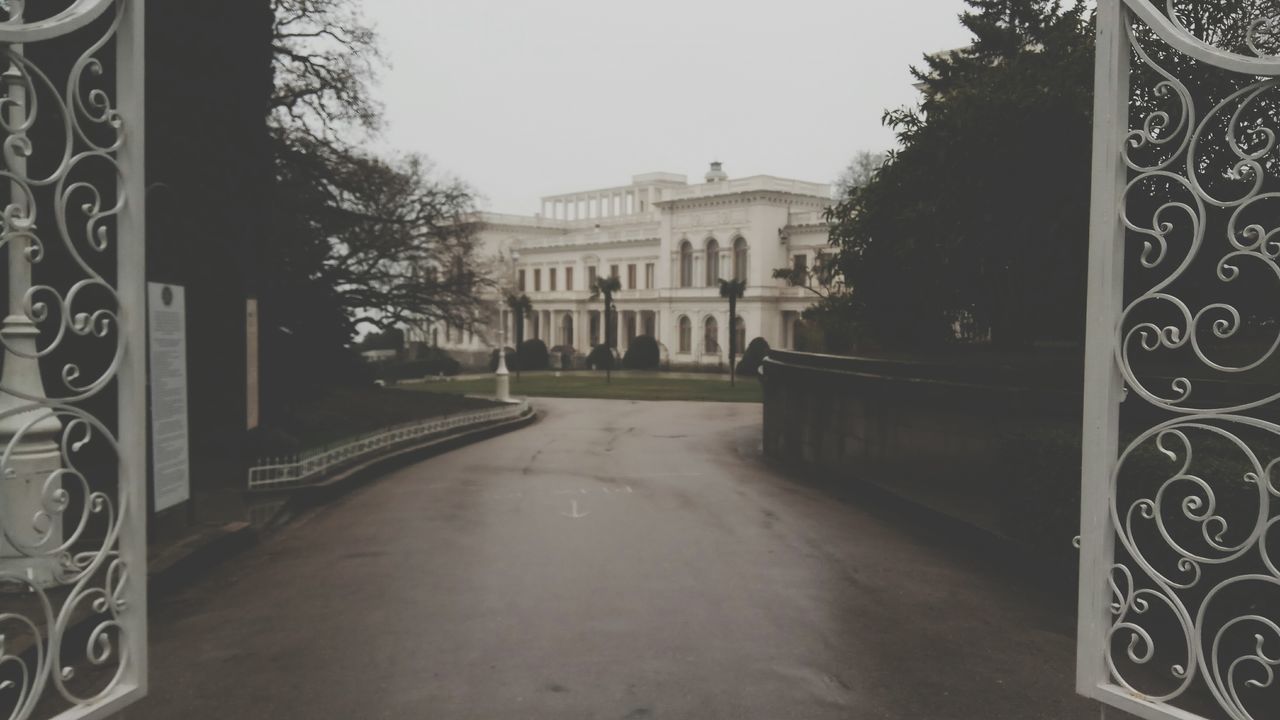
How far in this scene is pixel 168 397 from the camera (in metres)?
8.35

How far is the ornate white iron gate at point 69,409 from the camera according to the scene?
10.8ft

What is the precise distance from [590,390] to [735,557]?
3041 centimetres

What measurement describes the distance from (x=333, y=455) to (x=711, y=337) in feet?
176

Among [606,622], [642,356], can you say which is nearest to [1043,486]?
[606,622]

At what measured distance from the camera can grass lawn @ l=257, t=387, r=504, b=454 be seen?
15.6m

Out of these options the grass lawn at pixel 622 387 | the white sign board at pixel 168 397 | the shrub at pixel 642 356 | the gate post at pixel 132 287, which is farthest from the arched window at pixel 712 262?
the gate post at pixel 132 287

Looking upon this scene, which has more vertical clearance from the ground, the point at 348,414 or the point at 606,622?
the point at 348,414

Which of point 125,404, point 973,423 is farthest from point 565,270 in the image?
point 125,404

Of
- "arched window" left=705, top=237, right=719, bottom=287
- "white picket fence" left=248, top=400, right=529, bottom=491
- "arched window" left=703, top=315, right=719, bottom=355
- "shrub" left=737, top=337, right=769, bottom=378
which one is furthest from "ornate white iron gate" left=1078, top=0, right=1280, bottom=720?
"arched window" left=705, top=237, right=719, bottom=287

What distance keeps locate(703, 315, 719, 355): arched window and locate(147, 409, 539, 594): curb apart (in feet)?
164

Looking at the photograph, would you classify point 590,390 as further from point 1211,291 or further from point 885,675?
point 885,675

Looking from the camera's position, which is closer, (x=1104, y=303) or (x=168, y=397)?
(x=1104, y=303)

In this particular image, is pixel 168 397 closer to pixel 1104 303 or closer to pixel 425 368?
pixel 1104 303

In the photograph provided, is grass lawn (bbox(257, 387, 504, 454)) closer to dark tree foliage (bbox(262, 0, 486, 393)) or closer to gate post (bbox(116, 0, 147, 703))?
dark tree foliage (bbox(262, 0, 486, 393))
